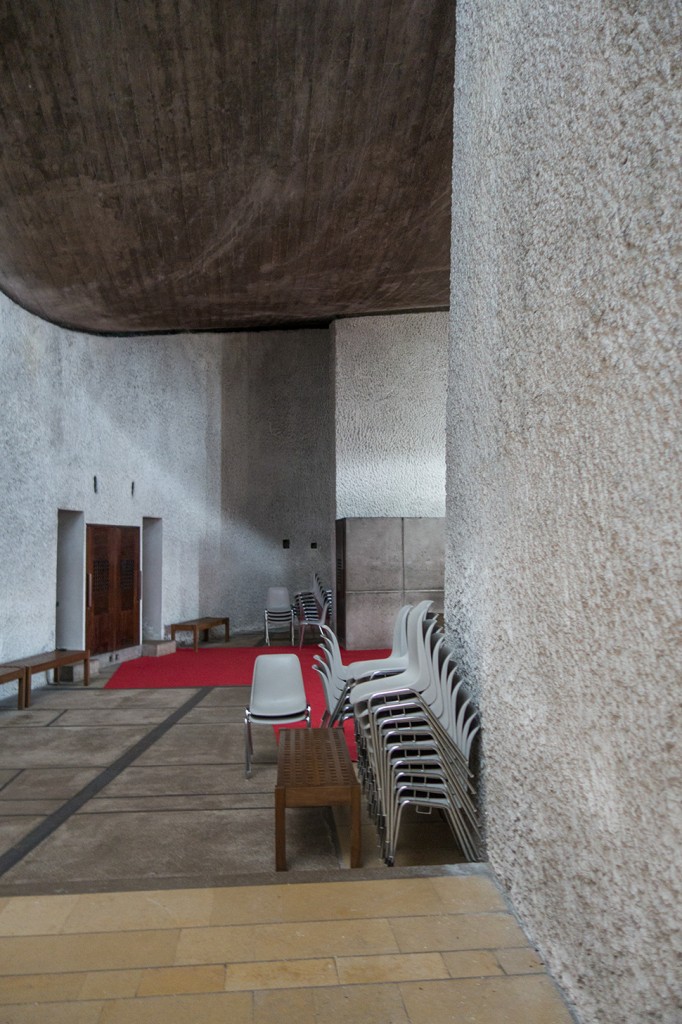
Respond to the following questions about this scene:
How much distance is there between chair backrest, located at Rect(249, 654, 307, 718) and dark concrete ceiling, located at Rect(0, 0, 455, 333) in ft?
11.9

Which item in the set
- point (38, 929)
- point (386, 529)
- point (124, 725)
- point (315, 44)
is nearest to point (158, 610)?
point (386, 529)

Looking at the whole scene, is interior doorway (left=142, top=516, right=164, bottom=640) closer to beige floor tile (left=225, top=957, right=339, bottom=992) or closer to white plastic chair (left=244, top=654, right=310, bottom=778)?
white plastic chair (left=244, top=654, right=310, bottom=778)

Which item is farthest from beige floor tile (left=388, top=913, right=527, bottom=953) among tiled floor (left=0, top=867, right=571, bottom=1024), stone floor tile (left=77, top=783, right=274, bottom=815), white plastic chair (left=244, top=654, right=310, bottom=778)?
white plastic chair (left=244, top=654, right=310, bottom=778)

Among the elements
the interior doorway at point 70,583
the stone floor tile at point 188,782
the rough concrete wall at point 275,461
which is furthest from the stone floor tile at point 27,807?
the rough concrete wall at point 275,461

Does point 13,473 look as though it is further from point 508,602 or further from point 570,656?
point 570,656

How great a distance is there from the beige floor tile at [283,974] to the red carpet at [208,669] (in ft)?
13.4

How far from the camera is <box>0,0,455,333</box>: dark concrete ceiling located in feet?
14.2

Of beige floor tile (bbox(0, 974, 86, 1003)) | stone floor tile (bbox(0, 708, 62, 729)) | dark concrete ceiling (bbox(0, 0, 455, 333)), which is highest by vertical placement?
dark concrete ceiling (bbox(0, 0, 455, 333))

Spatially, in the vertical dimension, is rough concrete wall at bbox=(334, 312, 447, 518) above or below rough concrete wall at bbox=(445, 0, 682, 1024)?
above

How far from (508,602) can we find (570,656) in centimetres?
62

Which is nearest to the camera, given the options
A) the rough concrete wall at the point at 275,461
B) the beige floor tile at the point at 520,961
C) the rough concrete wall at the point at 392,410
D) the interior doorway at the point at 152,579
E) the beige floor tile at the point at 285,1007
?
the beige floor tile at the point at 285,1007

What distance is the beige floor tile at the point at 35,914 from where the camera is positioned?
2107mm

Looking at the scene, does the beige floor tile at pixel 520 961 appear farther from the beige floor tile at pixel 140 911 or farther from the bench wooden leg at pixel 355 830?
the bench wooden leg at pixel 355 830

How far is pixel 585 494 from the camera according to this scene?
162cm
